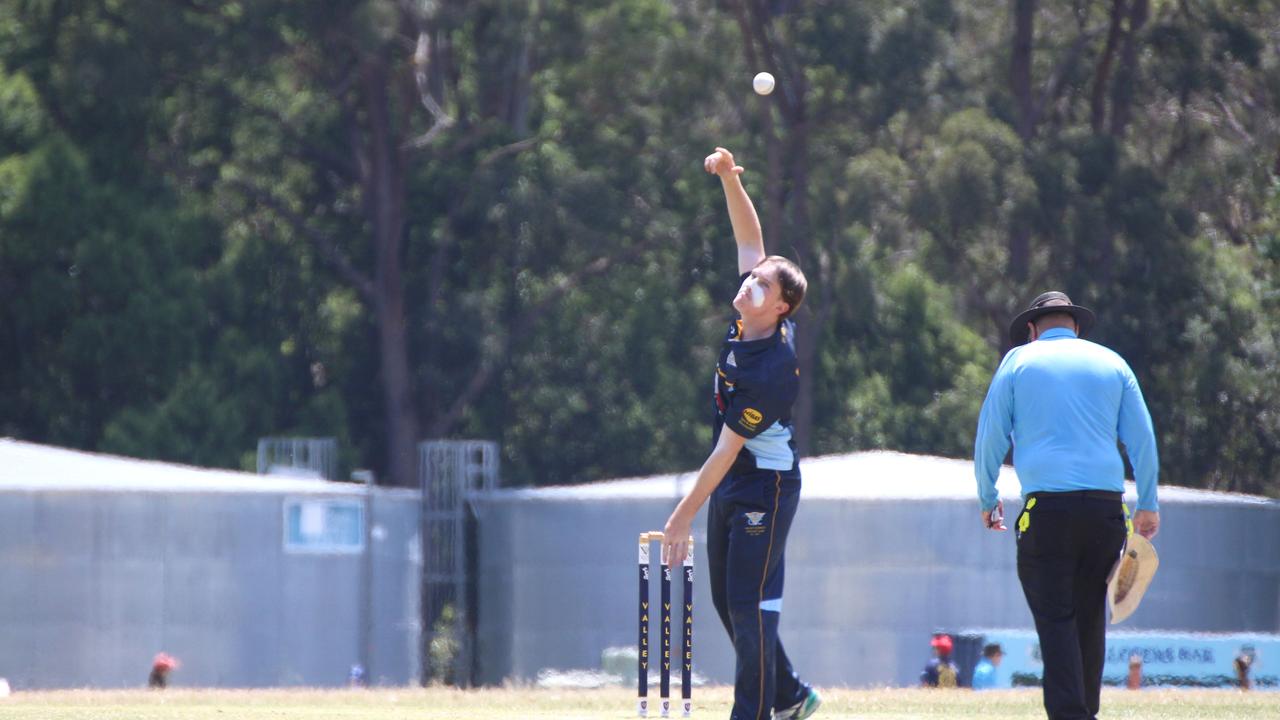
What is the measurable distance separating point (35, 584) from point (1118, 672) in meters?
14.1

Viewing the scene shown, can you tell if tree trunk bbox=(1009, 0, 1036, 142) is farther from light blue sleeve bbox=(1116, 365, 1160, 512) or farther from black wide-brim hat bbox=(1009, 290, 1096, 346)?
light blue sleeve bbox=(1116, 365, 1160, 512)

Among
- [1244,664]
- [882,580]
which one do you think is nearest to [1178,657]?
[1244,664]

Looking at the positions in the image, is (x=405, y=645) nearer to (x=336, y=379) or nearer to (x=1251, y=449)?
(x=336, y=379)

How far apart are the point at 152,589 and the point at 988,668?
39.7 feet

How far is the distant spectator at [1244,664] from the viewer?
2042 centimetres

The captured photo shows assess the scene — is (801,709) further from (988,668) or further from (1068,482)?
(988,668)

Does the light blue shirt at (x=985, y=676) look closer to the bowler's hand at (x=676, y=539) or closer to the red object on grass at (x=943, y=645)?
the red object on grass at (x=943, y=645)

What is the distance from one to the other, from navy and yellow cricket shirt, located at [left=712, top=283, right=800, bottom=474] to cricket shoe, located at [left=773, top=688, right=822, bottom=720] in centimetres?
88

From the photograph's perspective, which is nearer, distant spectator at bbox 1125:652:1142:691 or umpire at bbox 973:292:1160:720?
umpire at bbox 973:292:1160:720

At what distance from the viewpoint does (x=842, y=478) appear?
27.3 m

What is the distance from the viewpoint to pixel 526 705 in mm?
9930

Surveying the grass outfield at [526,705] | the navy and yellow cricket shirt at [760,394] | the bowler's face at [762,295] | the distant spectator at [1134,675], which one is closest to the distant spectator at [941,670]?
the distant spectator at [1134,675]

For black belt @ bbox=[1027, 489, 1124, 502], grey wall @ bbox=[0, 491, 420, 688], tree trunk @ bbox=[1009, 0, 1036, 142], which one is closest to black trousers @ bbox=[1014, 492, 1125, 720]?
black belt @ bbox=[1027, 489, 1124, 502]

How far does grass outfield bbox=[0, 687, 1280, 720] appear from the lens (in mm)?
8516
